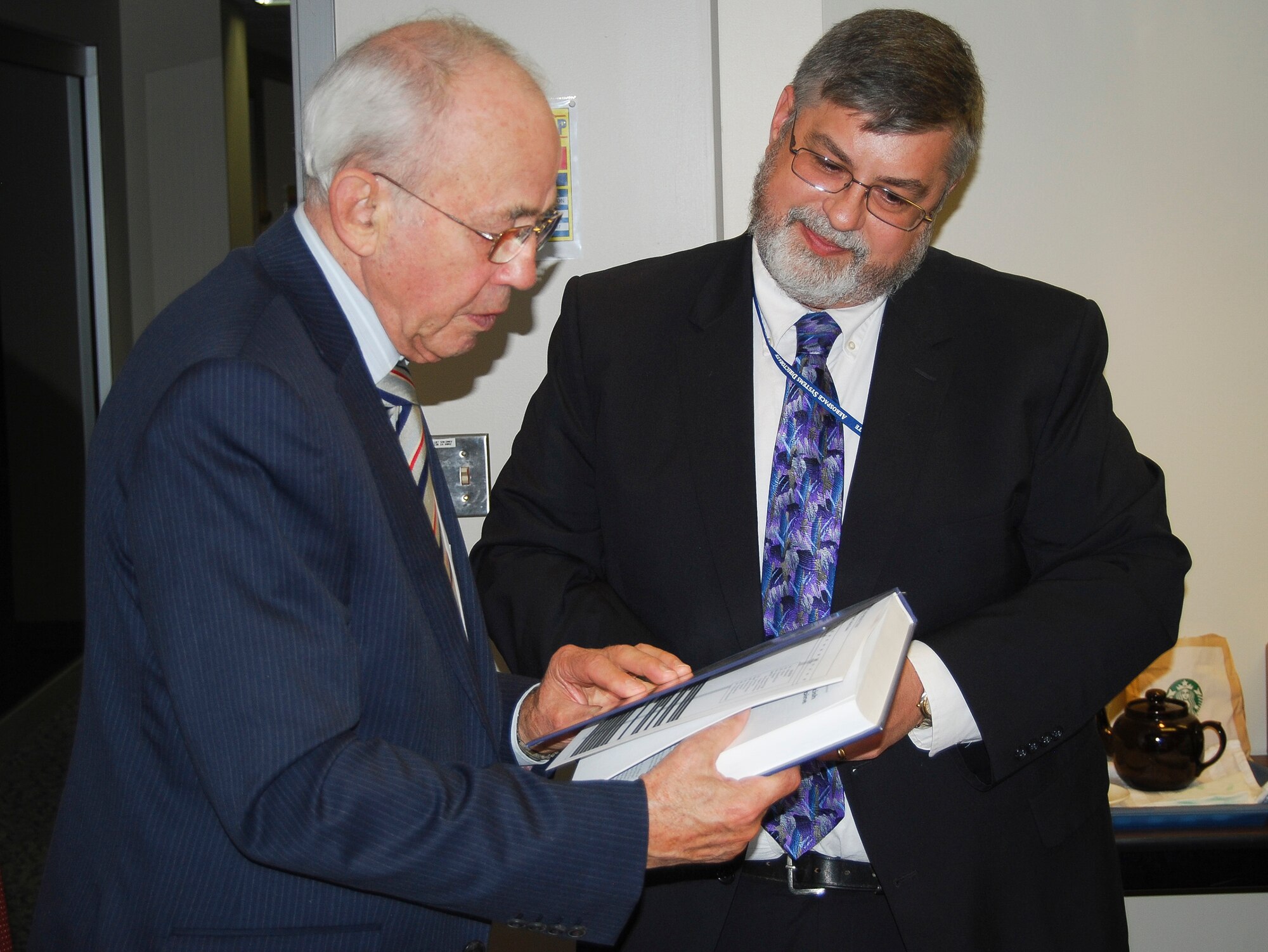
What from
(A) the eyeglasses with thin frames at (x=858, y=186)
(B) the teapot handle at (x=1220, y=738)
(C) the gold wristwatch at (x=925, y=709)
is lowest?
(B) the teapot handle at (x=1220, y=738)

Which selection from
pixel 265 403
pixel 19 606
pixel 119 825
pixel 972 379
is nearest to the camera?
pixel 265 403

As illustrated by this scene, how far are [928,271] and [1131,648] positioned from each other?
0.65 m

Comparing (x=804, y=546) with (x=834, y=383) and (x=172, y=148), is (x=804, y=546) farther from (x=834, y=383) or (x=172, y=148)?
(x=172, y=148)

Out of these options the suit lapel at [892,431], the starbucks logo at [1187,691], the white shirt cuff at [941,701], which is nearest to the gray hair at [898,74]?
the suit lapel at [892,431]

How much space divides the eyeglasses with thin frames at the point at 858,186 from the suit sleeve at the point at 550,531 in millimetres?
413

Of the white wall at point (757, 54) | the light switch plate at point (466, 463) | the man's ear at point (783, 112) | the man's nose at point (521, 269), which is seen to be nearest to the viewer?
the man's nose at point (521, 269)

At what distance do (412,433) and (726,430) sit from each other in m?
0.50

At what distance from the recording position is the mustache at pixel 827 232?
1.62 m

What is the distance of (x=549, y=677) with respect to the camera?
1497 millimetres

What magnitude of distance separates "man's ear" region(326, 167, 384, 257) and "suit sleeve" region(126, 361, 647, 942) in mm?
249

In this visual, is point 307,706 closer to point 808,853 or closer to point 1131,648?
point 808,853

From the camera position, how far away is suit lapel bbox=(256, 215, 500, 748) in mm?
1091

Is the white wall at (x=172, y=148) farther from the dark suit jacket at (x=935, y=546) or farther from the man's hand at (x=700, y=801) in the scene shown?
the man's hand at (x=700, y=801)

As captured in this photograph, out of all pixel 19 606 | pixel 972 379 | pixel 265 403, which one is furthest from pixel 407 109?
pixel 19 606
